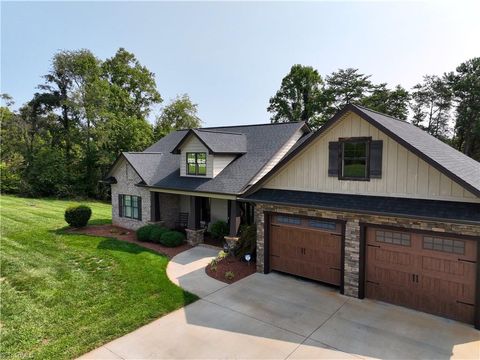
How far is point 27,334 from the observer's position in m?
7.87

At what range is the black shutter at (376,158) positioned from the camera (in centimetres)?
963

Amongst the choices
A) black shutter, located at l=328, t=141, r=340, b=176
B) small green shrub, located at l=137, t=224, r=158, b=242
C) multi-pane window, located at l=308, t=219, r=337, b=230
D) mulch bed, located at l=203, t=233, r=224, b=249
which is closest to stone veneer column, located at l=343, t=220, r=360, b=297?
multi-pane window, located at l=308, t=219, r=337, b=230

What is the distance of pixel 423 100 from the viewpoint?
44.5 m

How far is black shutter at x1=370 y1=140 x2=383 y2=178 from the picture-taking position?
379 inches

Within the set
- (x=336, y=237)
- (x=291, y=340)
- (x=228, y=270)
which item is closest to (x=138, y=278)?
(x=228, y=270)

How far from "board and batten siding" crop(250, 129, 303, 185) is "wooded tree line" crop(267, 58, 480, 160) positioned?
27.3m

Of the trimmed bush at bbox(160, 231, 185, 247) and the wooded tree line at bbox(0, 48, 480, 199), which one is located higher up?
the wooded tree line at bbox(0, 48, 480, 199)

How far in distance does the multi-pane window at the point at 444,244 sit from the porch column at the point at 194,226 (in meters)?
10.7

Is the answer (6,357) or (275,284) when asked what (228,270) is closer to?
(275,284)

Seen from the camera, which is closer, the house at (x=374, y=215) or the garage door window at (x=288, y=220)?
the house at (x=374, y=215)

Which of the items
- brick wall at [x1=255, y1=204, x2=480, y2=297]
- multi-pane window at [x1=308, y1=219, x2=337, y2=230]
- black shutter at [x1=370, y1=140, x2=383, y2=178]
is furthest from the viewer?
multi-pane window at [x1=308, y1=219, x2=337, y2=230]

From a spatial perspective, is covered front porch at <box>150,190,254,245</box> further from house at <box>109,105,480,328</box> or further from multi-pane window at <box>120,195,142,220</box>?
multi-pane window at <box>120,195,142,220</box>

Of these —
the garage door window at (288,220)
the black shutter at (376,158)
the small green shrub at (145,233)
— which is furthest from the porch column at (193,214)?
the black shutter at (376,158)

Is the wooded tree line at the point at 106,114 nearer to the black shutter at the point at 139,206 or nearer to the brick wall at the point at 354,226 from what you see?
the black shutter at the point at 139,206
